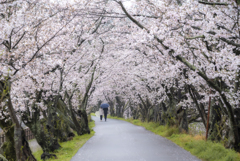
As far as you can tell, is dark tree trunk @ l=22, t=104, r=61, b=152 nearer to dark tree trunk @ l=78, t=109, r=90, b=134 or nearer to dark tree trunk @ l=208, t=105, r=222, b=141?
dark tree trunk @ l=208, t=105, r=222, b=141

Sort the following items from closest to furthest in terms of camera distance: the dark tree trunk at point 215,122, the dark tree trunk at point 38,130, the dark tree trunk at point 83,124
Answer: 1. the dark tree trunk at point 38,130
2. the dark tree trunk at point 215,122
3. the dark tree trunk at point 83,124

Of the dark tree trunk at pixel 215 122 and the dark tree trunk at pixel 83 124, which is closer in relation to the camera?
the dark tree trunk at pixel 215 122

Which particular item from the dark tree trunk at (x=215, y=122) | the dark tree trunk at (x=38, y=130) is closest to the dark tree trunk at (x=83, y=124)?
the dark tree trunk at (x=38, y=130)

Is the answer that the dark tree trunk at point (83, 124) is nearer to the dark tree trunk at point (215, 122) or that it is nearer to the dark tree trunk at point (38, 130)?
the dark tree trunk at point (38, 130)

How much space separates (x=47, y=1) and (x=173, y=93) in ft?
32.2

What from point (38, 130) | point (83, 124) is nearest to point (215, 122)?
point (38, 130)

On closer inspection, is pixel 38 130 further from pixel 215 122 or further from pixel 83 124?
pixel 83 124

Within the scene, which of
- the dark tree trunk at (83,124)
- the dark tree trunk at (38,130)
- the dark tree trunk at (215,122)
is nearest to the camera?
the dark tree trunk at (38,130)

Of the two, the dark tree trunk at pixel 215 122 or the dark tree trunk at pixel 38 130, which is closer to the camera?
the dark tree trunk at pixel 38 130

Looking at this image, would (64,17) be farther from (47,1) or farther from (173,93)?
(173,93)

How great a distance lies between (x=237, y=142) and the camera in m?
9.59

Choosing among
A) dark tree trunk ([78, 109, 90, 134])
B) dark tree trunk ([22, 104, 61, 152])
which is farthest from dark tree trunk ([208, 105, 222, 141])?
dark tree trunk ([78, 109, 90, 134])

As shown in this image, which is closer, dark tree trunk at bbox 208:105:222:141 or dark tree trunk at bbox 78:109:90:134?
dark tree trunk at bbox 208:105:222:141

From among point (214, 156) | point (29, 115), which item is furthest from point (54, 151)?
point (214, 156)
